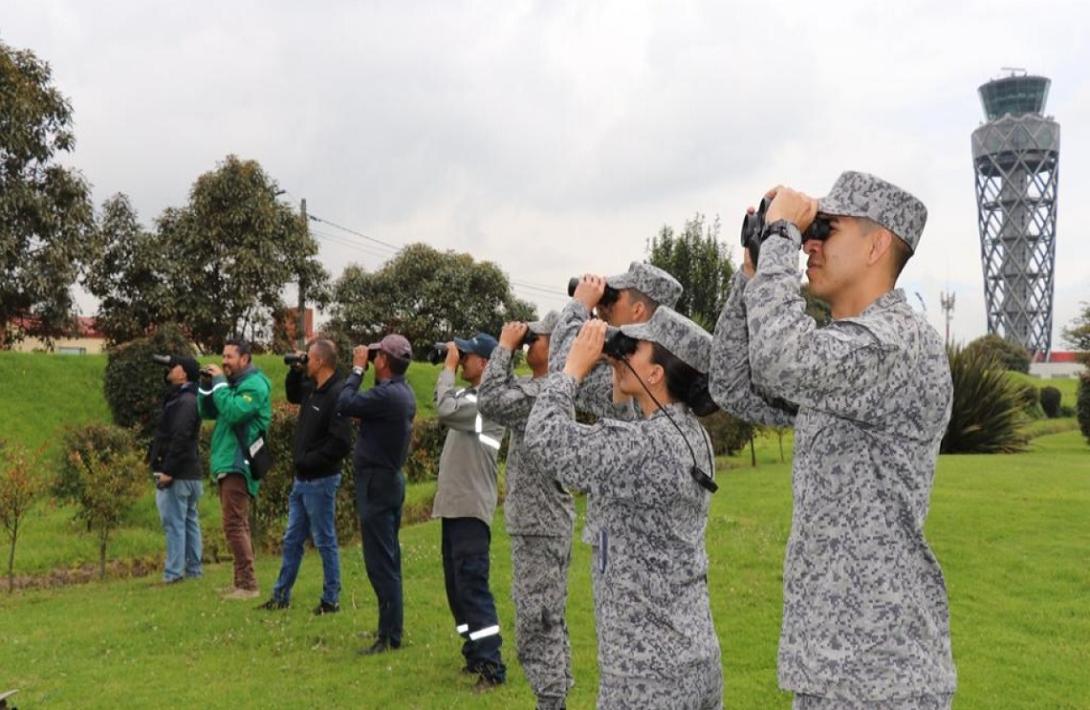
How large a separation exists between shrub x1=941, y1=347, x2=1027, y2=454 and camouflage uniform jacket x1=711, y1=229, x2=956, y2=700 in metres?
18.7

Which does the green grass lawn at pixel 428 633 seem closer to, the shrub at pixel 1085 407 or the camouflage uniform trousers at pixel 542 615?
the camouflage uniform trousers at pixel 542 615

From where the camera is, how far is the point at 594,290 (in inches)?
146

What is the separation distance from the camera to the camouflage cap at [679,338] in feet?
10.2

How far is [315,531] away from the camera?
24.3ft

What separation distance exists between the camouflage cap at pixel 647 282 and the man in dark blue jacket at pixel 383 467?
273cm

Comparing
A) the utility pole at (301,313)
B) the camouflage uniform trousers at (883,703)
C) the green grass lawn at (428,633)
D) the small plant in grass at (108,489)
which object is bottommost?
the green grass lawn at (428,633)

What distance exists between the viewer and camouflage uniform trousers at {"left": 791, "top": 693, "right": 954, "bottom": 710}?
2.18m

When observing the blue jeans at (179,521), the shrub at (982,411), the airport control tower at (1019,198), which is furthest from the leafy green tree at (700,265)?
the airport control tower at (1019,198)

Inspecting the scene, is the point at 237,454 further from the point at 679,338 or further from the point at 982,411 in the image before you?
the point at 982,411

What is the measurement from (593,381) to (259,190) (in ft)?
74.4

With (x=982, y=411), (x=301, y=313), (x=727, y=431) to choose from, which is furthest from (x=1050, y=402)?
(x=301, y=313)

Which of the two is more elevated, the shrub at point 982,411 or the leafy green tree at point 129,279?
the leafy green tree at point 129,279

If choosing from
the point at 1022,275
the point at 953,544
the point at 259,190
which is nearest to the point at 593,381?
the point at 953,544

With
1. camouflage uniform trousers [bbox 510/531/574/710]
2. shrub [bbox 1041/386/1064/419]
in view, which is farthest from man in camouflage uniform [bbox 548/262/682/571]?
shrub [bbox 1041/386/1064/419]
